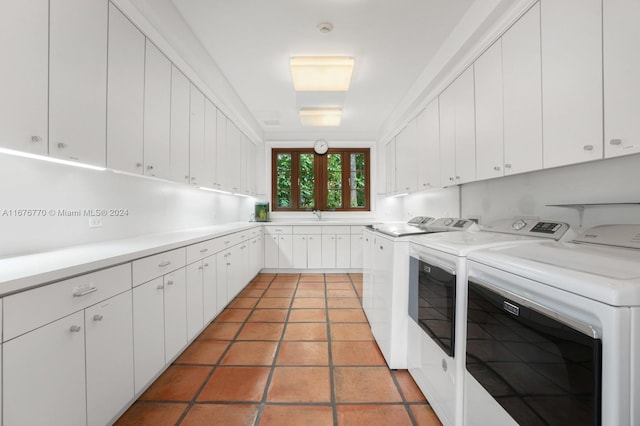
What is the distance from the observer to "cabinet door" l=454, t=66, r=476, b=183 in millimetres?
2184

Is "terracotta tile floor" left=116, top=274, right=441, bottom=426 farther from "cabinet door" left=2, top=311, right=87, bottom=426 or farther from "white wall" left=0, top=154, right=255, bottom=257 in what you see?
"white wall" left=0, top=154, right=255, bottom=257

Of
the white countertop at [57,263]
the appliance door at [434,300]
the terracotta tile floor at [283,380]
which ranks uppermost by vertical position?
the white countertop at [57,263]

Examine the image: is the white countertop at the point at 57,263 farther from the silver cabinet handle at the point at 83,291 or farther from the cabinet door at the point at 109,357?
the cabinet door at the point at 109,357

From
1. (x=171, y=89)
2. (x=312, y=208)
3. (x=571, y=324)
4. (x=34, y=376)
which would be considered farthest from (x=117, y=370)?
(x=312, y=208)

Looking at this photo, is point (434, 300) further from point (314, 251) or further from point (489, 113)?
point (314, 251)

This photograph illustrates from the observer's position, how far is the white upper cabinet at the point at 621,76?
1.05 m

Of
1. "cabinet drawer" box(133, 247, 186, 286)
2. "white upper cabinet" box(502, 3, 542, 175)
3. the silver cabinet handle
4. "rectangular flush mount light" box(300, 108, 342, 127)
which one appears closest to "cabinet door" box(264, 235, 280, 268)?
"rectangular flush mount light" box(300, 108, 342, 127)

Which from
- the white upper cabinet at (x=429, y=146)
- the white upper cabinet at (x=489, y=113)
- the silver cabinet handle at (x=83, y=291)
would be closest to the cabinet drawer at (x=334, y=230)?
the white upper cabinet at (x=429, y=146)

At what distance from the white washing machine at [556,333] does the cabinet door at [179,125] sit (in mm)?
2396

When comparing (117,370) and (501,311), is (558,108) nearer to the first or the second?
(501,311)

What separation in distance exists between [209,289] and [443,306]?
81.6 inches

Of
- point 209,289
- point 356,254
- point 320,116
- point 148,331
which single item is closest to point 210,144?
point 209,289

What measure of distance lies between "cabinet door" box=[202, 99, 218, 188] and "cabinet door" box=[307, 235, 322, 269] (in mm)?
2225

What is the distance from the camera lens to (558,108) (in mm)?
1382
